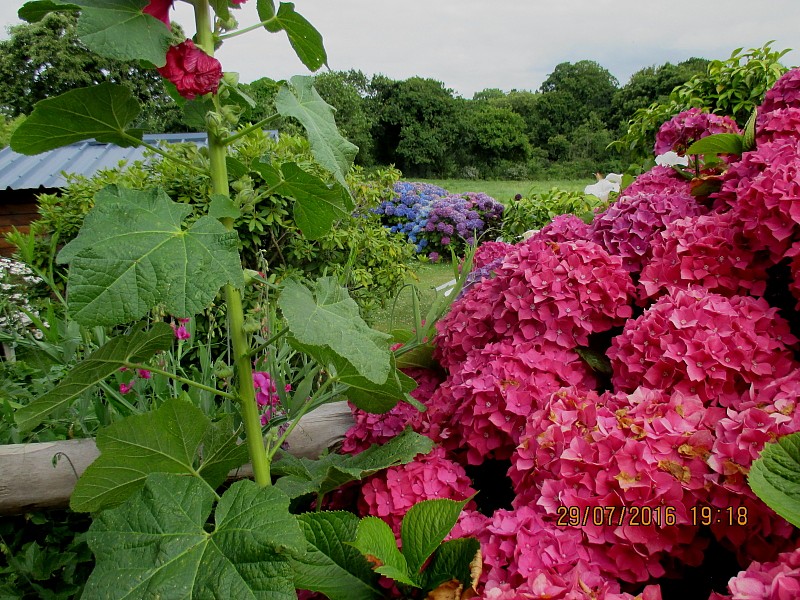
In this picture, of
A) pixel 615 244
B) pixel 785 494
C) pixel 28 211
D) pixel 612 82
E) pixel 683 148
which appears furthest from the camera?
pixel 612 82

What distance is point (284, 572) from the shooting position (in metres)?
0.74

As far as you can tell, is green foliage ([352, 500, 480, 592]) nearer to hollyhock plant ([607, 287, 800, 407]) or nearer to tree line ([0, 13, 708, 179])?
hollyhock plant ([607, 287, 800, 407])

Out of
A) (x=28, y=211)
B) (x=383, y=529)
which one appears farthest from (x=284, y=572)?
(x=28, y=211)

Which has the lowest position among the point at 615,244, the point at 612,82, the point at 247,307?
the point at 247,307

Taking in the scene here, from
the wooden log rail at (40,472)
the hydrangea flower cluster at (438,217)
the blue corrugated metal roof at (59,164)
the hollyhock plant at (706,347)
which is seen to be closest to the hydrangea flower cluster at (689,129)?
the hollyhock plant at (706,347)

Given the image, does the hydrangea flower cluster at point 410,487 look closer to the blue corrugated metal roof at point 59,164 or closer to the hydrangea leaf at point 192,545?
the hydrangea leaf at point 192,545

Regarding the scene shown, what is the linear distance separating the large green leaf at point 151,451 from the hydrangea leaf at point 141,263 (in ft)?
0.95

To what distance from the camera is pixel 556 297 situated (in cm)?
121

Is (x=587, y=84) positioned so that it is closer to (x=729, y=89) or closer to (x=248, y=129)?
(x=729, y=89)

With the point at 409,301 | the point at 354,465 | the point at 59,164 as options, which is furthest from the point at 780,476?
the point at 59,164

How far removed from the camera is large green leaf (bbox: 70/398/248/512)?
3.08 ft

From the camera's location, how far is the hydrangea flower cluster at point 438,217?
8930 millimetres

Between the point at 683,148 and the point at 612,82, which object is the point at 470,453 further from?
the point at 612,82

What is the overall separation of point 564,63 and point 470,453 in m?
37.2
